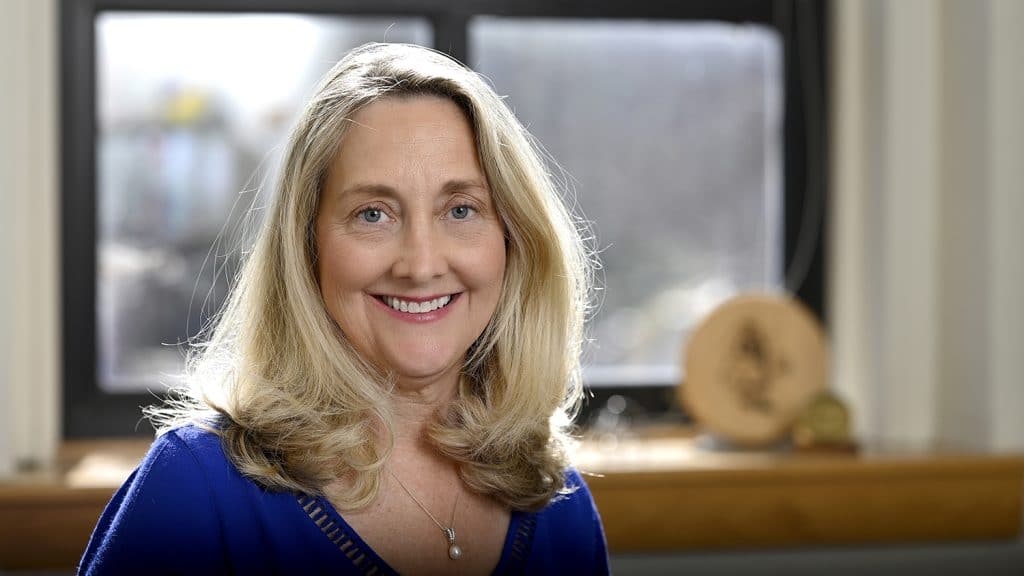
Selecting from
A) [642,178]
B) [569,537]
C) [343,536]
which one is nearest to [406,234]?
[343,536]

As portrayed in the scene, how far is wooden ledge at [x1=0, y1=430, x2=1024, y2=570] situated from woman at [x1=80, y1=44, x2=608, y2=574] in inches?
35.4

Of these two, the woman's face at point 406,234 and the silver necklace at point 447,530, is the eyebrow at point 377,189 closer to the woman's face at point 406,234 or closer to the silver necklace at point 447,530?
the woman's face at point 406,234

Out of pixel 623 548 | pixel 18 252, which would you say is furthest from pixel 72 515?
pixel 623 548

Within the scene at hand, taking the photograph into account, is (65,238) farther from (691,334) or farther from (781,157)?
(781,157)

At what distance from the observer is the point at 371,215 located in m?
1.23

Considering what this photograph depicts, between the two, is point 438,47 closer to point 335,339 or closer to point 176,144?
point 176,144

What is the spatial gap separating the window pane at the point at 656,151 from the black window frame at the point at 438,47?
1.2 inches

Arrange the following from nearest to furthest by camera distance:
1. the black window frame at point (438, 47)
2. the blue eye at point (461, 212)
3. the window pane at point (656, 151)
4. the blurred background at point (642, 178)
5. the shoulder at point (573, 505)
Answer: the blue eye at point (461, 212) < the shoulder at point (573, 505) < the blurred background at point (642, 178) < the black window frame at point (438, 47) < the window pane at point (656, 151)

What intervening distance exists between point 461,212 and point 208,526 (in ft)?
1.31

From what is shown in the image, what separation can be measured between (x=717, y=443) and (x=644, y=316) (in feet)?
1.33

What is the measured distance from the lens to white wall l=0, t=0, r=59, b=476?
2244mm

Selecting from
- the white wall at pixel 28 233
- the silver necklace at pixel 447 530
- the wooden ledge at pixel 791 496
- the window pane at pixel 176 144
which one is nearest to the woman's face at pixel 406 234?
the silver necklace at pixel 447 530

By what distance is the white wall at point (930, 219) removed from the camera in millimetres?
2400

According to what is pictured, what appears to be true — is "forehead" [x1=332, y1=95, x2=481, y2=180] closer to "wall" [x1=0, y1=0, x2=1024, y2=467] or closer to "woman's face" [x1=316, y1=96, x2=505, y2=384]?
"woman's face" [x1=316, y1=96, x2=505, y2=384]
